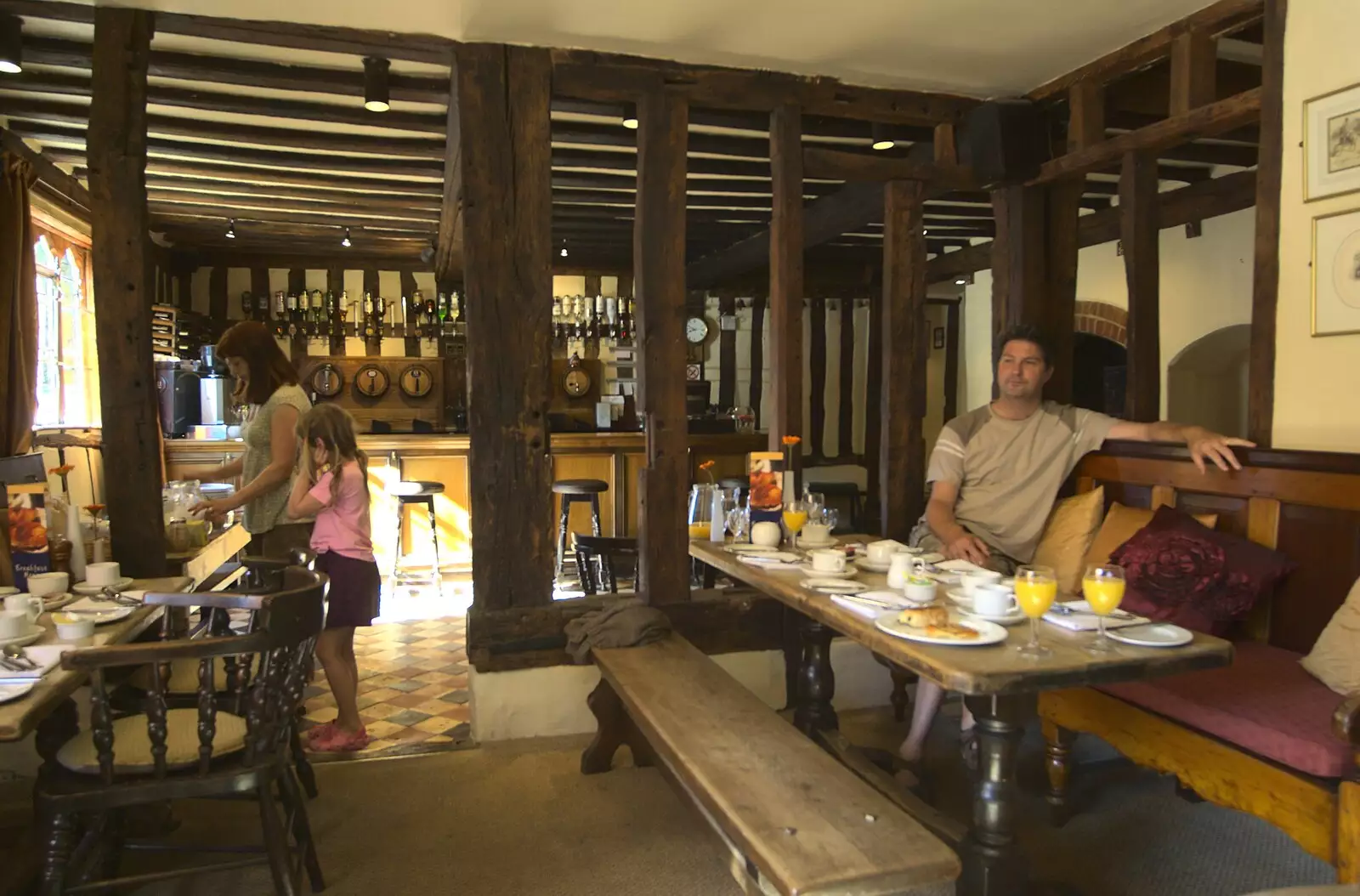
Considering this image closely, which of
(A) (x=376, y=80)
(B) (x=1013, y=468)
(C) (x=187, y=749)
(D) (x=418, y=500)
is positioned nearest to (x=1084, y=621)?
(B) (x=1013, y=468)

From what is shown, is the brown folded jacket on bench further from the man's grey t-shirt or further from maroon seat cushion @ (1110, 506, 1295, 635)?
maroon seat cushion @ (1110, 506, 1295, 635)

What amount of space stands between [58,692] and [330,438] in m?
1.61

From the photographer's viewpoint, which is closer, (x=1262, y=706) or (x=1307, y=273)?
(x=1262, y=706)

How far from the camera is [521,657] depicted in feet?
11.8

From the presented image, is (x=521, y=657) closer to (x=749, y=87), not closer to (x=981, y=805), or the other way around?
(x=981, y=805)

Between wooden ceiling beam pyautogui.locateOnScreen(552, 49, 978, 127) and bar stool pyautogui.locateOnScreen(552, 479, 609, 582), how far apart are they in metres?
3.34

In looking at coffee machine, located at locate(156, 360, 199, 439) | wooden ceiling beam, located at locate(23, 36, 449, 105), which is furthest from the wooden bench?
coffee machine, located at locate(156, 360, 199, 439)

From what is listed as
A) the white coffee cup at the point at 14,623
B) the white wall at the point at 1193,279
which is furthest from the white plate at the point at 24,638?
the white wall at the point at 1193,279

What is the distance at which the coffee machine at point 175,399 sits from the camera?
7.40 m

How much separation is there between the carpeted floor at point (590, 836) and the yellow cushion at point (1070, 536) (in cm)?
71

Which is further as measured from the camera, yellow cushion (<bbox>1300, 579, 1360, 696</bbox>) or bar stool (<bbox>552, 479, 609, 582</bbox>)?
bar stool (<bbox>552, 479, 609, 582</bbox>)

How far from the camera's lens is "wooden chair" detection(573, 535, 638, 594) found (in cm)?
394

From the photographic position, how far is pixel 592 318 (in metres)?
9.20

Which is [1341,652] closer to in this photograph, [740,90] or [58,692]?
[740,90]
